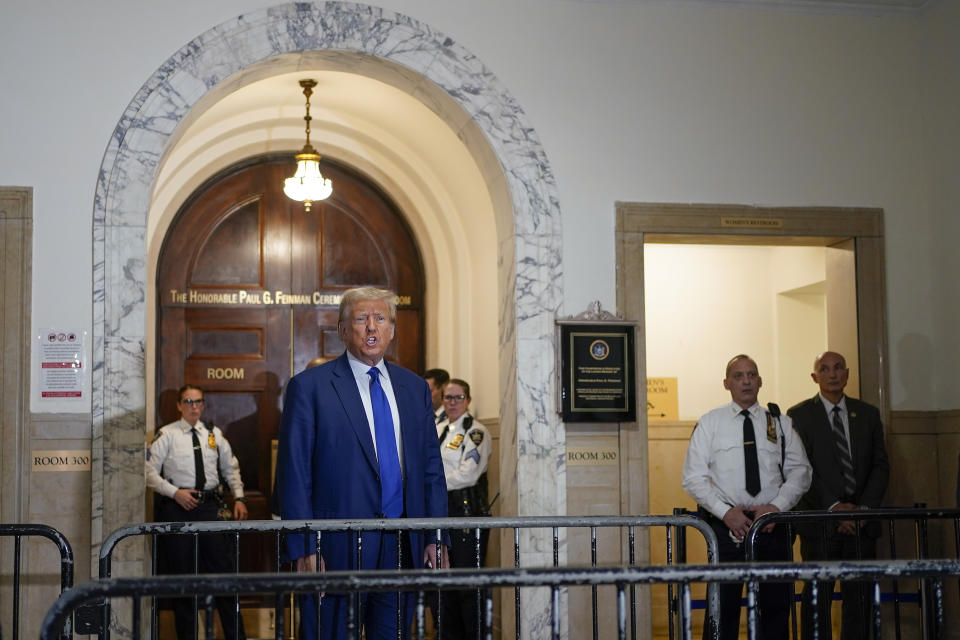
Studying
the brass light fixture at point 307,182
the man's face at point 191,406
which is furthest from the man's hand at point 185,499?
the brass light fixture at point 307,182

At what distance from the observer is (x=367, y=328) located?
5.19m

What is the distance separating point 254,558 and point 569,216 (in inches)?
188

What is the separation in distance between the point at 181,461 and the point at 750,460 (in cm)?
445

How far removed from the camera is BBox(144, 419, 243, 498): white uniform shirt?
30.2 feet

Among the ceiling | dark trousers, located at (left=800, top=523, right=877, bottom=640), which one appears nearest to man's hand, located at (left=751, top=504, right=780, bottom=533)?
dark trousers, located at (left=800, top=523, right=877, bottom=640)

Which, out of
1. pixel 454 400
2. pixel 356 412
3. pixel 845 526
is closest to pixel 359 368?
pixel 356 412

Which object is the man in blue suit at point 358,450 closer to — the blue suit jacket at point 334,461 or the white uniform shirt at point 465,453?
the blue suit jacket at point 334,461

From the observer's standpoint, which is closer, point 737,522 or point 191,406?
point 737,522

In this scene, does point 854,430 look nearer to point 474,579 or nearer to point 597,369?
point 597,369

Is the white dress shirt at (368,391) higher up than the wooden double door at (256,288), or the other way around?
the wooden double door at (256,288)

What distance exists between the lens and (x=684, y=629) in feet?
11.1

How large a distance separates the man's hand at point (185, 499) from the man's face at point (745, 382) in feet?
13.6

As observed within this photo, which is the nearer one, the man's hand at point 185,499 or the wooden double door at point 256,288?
the man's hand at point 185,499

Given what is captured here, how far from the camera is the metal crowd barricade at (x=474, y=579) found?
3.12 m
